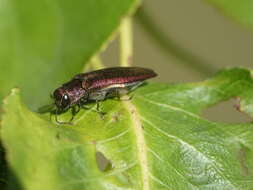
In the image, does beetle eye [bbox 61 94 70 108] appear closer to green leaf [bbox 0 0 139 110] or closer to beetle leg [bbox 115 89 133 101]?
beetle leg [bbox 115 89 133 101]

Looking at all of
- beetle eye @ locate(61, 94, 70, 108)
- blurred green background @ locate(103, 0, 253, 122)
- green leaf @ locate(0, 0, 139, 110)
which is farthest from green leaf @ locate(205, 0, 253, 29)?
blurred green background @ locate(103, 0, 253, 122)

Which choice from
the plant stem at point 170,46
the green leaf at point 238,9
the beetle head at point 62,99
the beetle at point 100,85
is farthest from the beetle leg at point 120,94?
the plant stem at point 170,46

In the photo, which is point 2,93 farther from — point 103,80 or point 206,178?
point 206,178

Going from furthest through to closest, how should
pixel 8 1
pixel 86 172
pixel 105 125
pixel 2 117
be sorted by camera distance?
pixel 8 1 → pixel 105 125 → pixel 86 172 → pixel 2 117

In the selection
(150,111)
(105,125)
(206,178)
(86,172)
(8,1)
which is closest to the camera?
(86,172)

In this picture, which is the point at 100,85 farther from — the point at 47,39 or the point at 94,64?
the point at 47,39

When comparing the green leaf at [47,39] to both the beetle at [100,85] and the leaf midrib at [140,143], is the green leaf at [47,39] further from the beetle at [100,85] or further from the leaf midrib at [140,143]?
the leaf midrib at [140,143]

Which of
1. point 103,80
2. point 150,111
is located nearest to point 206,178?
point 150,111

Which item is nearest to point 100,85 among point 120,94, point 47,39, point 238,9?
point 120,94
